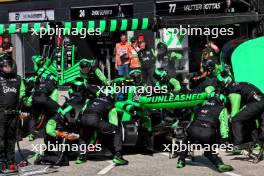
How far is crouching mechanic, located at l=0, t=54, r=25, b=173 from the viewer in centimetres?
861

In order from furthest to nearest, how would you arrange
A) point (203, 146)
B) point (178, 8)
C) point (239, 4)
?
point (178, 8) → point (239, 4) → point (203, 146)

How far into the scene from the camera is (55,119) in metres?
8.95

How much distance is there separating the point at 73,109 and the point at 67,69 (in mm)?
7796

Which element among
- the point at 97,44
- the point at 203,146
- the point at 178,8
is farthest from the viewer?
the point at 97,44

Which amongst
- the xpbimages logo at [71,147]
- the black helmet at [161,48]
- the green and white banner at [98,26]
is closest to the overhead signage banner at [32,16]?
the green and white banner at [98,26]

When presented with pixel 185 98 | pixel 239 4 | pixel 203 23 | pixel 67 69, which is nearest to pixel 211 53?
pixel 203 23

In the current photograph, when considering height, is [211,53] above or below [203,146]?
above

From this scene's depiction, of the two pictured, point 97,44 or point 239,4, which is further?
point 97,44

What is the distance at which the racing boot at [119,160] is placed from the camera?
29.2 ft

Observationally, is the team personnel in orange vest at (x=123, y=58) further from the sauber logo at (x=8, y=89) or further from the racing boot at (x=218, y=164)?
the racing boot at (x=218, y=164)

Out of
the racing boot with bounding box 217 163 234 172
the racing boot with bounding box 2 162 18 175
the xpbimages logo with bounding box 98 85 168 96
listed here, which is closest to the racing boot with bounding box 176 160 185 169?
the racing boot with bounding box 217 163 234 172

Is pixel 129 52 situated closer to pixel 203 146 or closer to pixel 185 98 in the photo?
pixel 185 98

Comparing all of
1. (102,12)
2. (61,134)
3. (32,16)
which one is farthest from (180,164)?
(32,16)

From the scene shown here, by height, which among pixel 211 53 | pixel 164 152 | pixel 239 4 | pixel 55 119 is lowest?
pixel 164 152
